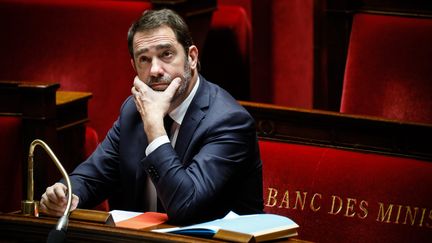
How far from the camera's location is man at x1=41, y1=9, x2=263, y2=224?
933 mm

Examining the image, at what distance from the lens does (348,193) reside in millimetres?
1096

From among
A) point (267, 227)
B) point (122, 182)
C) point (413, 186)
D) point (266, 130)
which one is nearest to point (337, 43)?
point (266, 130)

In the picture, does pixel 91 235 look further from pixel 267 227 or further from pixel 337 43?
pixel 337 43

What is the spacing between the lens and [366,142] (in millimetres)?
1106

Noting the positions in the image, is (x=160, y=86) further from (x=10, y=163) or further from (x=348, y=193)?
(x=10, y=163)

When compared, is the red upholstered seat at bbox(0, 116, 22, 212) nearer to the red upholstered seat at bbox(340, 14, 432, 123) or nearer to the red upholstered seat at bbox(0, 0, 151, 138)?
the red upholstered seat at bbox(0, 0, 151, 138)

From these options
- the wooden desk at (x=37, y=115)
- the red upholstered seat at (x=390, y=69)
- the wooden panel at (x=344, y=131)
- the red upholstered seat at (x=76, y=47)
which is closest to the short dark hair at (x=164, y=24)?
the wooden panel at (x=344, y=131)

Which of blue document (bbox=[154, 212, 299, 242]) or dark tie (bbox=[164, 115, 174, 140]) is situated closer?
blue document (bbox=[154, 212, 299, 242])

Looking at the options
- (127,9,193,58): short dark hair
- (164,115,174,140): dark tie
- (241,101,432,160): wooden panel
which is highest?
(127,9,193,58): short dark hair

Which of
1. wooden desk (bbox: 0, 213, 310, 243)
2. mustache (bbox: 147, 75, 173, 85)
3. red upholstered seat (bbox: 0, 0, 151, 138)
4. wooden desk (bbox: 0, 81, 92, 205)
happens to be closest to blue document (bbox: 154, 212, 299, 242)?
→ wooden desk (bbox: 0, 213, 310, 243)

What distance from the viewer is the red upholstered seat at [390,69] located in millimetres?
1378

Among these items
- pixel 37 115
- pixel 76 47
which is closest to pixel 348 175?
pixel 37 115

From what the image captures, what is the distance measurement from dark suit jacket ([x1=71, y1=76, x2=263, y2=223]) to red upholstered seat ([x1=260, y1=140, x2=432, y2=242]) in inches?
5.2

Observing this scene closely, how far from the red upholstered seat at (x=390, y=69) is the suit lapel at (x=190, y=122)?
472 millimetres
